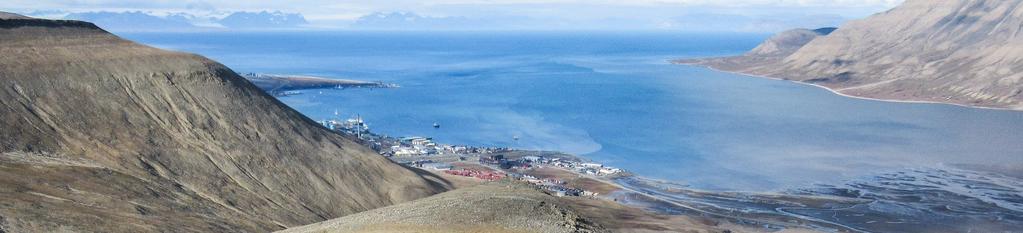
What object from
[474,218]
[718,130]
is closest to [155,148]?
[474,218]

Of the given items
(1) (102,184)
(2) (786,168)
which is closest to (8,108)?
(1) (102,184)

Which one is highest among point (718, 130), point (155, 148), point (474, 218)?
point (474, 218)

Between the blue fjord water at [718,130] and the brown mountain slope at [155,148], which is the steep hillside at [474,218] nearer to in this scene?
the brown mountain slope at [155,148]

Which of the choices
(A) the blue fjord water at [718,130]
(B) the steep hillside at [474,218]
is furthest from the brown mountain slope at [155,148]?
(A) the blue fjord water at [718,130]

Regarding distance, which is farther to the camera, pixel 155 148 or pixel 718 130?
pixel 718 130

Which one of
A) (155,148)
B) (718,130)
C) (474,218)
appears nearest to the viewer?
(474,218)

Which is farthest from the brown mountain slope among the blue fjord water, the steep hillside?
the blue fjord water

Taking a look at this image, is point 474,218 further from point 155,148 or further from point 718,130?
point 718,130
